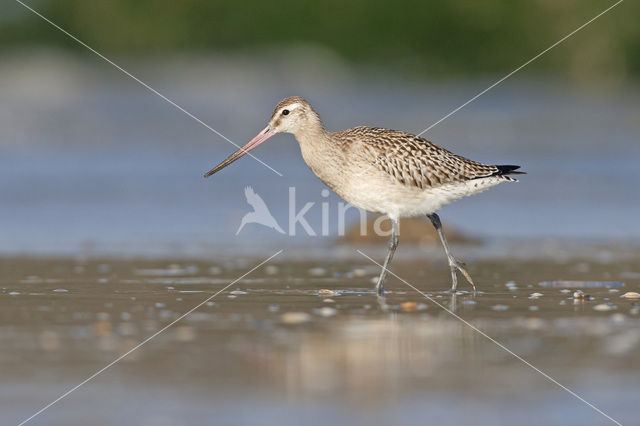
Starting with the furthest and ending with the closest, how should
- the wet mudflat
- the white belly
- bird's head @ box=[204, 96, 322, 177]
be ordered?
bird's head @ box=[204, 96, 322, 177] → the white belly → the wet mudflat

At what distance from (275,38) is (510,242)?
953 inches

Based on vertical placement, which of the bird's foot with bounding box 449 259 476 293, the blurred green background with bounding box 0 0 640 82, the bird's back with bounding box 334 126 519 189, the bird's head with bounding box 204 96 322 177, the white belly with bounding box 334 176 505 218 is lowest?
the bird's foot with bounding box 449 259 476 293

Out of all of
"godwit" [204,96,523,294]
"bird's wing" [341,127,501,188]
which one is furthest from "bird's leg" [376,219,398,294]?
"bird's wing" [341,127,501,188]

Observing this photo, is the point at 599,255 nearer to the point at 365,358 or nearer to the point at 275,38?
the point at 365,358

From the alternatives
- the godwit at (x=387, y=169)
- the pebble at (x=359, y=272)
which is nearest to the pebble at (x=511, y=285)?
the godwit at (x=387, y=169)

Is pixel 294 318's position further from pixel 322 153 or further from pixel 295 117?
pixel 295 117

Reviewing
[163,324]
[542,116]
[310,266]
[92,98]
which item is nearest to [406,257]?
[310,266]

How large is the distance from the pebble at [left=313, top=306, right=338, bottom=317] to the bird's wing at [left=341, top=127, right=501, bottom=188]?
1927mm

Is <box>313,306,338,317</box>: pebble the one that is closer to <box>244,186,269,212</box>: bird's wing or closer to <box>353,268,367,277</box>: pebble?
<box>353,268,367,277</box>: pebble

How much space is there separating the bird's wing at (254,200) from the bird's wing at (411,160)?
419 cm

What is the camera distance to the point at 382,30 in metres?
35.6

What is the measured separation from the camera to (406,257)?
11047mm

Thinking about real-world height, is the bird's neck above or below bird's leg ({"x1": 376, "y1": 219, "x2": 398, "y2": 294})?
above

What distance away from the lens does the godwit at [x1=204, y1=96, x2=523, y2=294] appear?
31.2 feet
